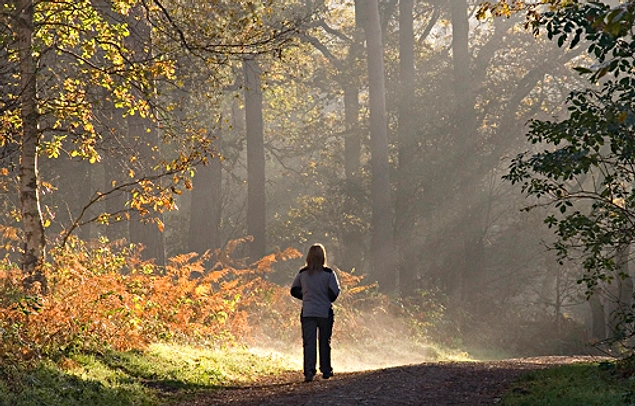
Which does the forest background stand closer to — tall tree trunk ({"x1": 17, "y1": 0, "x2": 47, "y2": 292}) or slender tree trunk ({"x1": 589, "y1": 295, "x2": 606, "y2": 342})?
slender tree trunk ({"x1": 589, "y1": 295, "x2": 606, "y2": 342})

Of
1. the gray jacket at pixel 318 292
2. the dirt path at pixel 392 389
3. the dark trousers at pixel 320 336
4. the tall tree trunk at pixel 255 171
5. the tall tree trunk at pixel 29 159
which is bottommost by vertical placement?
the dirt path at pixel 392 389

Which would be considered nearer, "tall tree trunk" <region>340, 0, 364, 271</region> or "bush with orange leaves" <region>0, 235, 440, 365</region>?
"bush with orange leaves" <region>0, 235, 440, 365</region>

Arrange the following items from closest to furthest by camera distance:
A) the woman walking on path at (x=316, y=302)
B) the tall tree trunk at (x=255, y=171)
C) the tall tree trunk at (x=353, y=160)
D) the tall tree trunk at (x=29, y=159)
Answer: the tall tree trunk at (x=29, y=159) → the woman walking on path at (x=316, y=302) → the tall tree trunk at (x=255, y=171) → the tall tree trunk at (x=353, y=160)

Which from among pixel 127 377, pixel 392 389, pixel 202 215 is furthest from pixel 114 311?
pixel 202 215

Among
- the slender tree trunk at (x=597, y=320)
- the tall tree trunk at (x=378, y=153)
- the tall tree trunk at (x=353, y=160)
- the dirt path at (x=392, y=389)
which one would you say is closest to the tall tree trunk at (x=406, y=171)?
the tall tree trunk at (x=378, y=153)

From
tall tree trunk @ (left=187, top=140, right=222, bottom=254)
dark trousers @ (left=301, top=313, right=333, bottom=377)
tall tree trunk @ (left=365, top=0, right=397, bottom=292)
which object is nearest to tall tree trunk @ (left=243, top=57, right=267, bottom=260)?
tall tree trunk @ (left=187, top=140, right=222, bottom=254)

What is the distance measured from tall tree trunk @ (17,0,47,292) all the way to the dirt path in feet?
10.4

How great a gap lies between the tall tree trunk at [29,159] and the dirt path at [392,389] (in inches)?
125

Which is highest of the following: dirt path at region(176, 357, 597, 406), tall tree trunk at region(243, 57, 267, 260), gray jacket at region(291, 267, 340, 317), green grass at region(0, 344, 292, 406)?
tall tree trunk at region(243, 57, 267, 260)

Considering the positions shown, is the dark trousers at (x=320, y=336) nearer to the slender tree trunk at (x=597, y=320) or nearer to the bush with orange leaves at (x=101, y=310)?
the bush with orange leaves at (x=101, y=310)

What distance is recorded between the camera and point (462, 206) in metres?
32.5

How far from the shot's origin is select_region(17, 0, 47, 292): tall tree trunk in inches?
475

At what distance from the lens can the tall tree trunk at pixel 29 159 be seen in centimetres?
1206

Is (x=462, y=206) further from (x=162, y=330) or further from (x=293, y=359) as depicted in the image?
(x=162, y=330)
